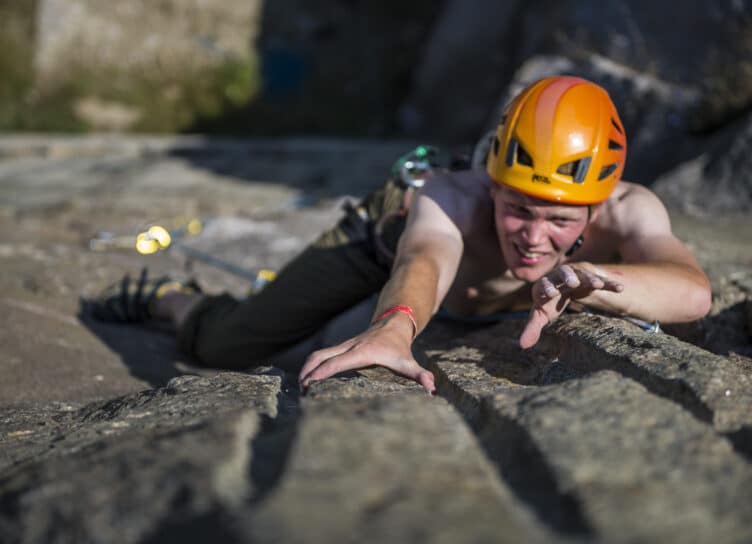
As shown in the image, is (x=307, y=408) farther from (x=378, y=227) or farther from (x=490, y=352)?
(x=378, y=227)

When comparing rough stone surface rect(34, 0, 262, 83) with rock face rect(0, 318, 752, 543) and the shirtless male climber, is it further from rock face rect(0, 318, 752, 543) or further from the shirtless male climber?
rock face rect(0, 318, 752, 543)

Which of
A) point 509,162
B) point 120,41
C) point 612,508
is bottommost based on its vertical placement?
point 120,41

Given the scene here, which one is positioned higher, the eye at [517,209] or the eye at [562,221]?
the eye at [517,209]

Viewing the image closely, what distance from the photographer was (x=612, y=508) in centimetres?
128

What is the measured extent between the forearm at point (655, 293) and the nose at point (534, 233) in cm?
26

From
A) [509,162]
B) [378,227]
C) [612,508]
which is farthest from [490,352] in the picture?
[612,508]

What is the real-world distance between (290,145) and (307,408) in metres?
6.91

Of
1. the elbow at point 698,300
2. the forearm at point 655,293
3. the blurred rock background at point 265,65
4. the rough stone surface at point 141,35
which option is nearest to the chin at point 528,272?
the forearm at point 655,293

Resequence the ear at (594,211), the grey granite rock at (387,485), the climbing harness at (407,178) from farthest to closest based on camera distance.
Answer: the climbing harness at (407,178) < the ear at (594,211) < the grey granite rock at (387,485)

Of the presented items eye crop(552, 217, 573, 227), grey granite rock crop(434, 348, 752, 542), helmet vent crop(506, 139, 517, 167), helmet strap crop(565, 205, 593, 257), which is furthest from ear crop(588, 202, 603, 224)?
grey granite rock crop(434, 348, 752, 542)

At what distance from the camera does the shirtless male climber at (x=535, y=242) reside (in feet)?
7.79

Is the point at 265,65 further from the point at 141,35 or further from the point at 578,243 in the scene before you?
the point at 578,243

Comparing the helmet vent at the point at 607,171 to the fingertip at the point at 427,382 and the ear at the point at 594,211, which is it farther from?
the fingertip at the point at 427,382

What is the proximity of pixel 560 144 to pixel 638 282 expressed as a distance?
0.49m
